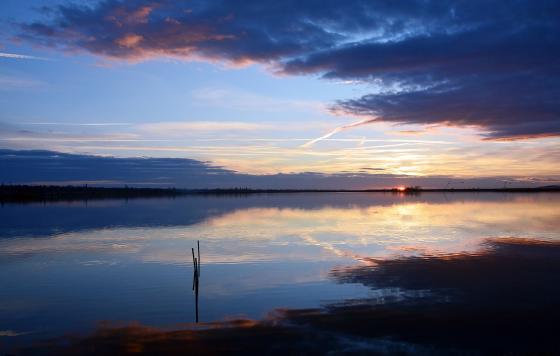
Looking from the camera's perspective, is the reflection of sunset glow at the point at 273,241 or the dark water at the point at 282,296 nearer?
the dark water at the point at 282,296

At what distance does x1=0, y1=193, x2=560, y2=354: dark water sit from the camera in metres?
11.2

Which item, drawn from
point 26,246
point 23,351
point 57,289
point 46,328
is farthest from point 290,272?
point 26,246

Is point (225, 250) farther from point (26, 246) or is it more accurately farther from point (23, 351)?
point (23, 351)

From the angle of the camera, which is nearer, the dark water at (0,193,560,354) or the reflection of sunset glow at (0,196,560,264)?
the dark water at (0,193,560,354)

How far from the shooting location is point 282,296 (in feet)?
51.4

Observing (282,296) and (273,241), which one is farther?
(273,241)

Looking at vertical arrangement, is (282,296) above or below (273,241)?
below

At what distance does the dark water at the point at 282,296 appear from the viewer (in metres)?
11.2

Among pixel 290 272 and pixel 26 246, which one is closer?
pixel 290 272

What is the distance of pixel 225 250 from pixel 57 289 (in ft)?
33.6

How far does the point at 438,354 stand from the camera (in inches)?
404

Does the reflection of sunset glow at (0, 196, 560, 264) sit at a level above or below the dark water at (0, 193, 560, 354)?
above

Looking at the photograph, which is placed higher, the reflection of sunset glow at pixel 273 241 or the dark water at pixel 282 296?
the reflection of sunset glow at pixel 273 241

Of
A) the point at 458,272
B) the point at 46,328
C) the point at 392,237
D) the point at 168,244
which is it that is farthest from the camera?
the point at 392,237
